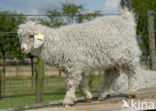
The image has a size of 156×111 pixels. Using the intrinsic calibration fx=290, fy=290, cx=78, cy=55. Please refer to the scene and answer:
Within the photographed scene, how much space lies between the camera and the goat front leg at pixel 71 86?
5.38 meters

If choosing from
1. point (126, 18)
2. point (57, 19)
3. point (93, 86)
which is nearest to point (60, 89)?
point (93, 86)

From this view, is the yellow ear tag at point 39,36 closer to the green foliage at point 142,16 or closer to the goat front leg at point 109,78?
the goat front leg at point 109,78

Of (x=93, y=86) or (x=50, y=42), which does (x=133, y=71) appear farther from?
(x=93, y=86)

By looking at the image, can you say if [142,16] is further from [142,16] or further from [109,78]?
[109,78]

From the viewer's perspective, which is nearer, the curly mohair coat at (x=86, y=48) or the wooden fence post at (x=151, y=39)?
the curly mohair coat at (x=86, y=48)

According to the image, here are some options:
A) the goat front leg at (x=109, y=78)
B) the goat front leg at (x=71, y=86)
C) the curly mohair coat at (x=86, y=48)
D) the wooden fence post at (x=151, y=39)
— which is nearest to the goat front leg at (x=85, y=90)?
the curly mohair coat at (x=86, y=48)

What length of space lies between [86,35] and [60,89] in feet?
16.1

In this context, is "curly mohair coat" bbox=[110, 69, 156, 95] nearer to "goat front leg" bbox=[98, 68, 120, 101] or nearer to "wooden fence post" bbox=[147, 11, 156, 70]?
"wooden fence post" bbox=[147, 11, 156, 70]

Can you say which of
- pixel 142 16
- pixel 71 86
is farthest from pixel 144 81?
pixel 71 86

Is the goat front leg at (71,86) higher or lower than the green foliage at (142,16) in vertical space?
lower

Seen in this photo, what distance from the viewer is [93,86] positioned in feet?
32.6

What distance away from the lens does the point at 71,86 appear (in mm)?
5453

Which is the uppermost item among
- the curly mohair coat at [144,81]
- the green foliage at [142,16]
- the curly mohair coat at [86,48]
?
the green foliage at [142,16]

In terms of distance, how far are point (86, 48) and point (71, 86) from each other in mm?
785
